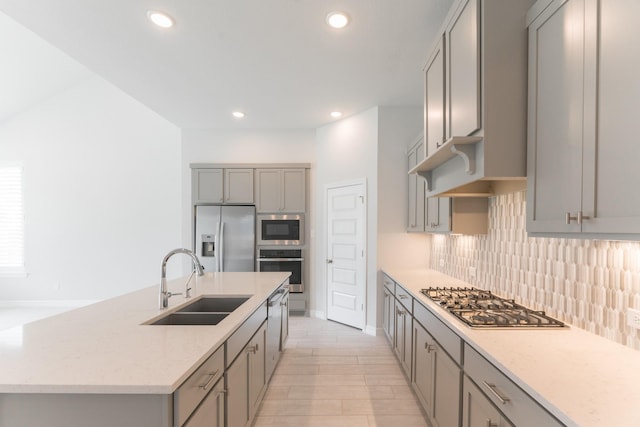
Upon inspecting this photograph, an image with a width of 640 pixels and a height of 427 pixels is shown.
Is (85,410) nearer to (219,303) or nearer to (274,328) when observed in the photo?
(219,303)

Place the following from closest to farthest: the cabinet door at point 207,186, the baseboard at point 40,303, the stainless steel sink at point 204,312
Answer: the stainless steel sink at point 204,312, the cabinet door at point 207,186, the baseboard at point 40,303

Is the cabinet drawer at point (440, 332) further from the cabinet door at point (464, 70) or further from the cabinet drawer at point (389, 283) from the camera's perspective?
the cabinet door at point (464, 70)

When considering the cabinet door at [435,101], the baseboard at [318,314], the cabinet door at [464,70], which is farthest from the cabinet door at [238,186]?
the cabinet door at [464,70]

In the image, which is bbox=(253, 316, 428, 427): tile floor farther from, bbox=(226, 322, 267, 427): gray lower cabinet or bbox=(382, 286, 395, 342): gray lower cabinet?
bbox=(226, 322, 267, 427): gray lower cabinet

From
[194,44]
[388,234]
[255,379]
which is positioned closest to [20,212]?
[194,44]

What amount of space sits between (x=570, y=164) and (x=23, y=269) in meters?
7.69

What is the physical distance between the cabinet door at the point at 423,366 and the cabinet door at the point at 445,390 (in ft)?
0.24

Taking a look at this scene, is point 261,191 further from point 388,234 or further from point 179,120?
point 388,234

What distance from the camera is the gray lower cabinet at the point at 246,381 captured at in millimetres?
1627

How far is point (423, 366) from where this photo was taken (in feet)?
7.32

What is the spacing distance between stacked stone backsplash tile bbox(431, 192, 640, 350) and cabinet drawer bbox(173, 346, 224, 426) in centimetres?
185

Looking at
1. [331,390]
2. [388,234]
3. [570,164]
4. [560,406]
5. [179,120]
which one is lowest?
[331,390]

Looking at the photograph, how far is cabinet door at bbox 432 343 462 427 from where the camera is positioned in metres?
1.63

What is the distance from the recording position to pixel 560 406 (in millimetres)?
904
